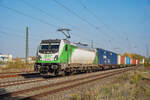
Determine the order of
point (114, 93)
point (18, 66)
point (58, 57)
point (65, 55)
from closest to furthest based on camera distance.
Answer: point (114, 93) < point (58, 57) < point (65, 55) < point (18, 66)

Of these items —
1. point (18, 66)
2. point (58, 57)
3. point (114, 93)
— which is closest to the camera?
point (114, 93)

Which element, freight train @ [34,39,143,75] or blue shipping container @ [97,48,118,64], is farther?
blue shipping container @ [97,48,118,64]

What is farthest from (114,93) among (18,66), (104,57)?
(18,66)

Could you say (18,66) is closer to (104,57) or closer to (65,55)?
(104,57)

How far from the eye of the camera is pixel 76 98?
734 cm

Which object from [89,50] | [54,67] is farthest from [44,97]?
[89,50]

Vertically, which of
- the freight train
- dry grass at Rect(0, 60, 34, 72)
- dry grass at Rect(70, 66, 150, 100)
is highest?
the freight train

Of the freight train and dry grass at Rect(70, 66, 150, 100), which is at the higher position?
the freight train

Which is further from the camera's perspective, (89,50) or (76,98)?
(89,50)

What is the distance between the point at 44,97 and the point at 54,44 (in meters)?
8.23

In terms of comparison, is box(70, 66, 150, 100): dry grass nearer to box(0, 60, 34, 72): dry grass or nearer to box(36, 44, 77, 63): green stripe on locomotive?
box(36, 44, 77, 63): green stripe on locomotive

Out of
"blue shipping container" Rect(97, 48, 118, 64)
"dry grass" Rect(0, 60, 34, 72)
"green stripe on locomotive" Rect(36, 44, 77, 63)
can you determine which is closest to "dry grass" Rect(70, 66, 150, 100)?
"green stripe on locomotive" Rect(36, 44, 77, 63)

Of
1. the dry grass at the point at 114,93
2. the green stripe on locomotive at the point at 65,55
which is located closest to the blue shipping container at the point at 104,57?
the green stripe on locomotive at the point at 65,55

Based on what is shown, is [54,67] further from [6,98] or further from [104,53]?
[104,53]
